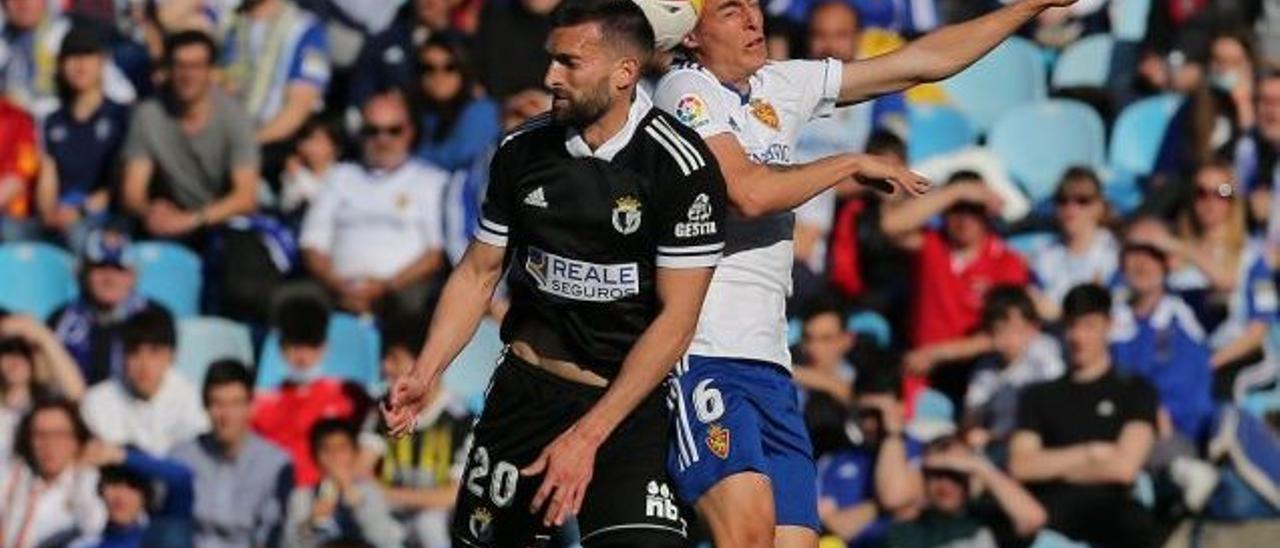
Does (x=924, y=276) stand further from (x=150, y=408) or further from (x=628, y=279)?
(x=628, y=279)

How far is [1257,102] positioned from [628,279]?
788cm

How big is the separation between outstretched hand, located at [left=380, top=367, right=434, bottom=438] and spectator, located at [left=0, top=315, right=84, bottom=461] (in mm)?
6422

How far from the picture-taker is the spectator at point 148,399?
15438 mm

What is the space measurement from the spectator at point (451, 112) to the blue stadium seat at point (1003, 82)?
8.32ft

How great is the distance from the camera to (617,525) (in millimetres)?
9211

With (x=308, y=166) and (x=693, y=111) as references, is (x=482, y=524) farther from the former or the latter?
(x=308, y=166)

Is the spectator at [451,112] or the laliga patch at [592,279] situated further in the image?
the spectator at [451,112]

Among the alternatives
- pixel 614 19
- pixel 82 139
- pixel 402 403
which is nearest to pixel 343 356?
pixel 82 139

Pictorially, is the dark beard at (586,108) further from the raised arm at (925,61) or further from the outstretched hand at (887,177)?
the raised arm at (925,61)

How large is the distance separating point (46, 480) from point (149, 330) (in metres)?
Result: 0.90

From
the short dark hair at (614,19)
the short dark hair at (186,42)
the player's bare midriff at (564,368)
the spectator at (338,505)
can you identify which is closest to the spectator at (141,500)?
the spectator at (338,505)

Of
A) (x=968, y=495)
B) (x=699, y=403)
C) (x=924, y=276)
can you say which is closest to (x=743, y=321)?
(x=699, y=403)

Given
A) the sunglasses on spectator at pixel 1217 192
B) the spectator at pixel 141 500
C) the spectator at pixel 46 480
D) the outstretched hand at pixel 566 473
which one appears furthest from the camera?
the sunglasses on spectator at pixel 1217 192

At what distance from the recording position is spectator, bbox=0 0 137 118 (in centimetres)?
1755
